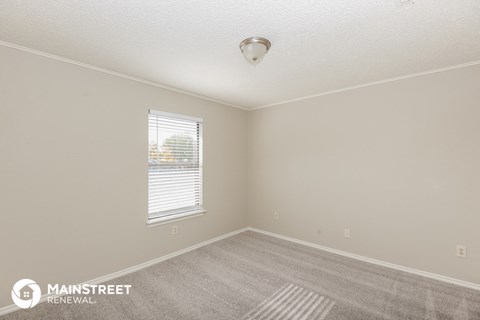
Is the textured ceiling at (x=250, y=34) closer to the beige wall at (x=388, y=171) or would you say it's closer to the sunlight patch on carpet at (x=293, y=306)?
the beige wall at (x=388, y=171)

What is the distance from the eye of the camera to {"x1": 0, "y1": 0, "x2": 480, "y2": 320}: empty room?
6.22ft

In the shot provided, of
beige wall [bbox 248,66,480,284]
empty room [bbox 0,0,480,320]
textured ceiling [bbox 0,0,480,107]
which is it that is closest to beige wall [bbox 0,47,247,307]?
empty room [bbox 0,0,480,320]

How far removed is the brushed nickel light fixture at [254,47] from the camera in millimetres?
1978

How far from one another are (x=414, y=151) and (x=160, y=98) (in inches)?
133

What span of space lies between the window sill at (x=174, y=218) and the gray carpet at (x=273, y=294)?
0.54m

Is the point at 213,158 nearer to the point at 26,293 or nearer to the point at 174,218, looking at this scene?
the point at 174,218

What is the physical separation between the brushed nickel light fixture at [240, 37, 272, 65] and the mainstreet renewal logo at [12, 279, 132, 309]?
268 centimetres

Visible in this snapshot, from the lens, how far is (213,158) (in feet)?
13.1

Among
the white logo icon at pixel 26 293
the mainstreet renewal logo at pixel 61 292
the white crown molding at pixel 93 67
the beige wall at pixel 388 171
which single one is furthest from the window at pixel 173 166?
the beige wall at pixel 388 171

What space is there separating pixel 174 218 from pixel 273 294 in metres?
1.72

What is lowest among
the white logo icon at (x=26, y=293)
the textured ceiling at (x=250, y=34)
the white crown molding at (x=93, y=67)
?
the white logo icon at (x=26, y=293)

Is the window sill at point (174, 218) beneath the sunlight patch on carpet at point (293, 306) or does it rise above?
above

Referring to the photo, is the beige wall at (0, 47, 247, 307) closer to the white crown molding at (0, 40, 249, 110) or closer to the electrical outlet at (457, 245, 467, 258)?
the white crown molding at (0, 40, 249, 110)

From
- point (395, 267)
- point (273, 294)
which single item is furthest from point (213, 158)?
point (395, 267)
